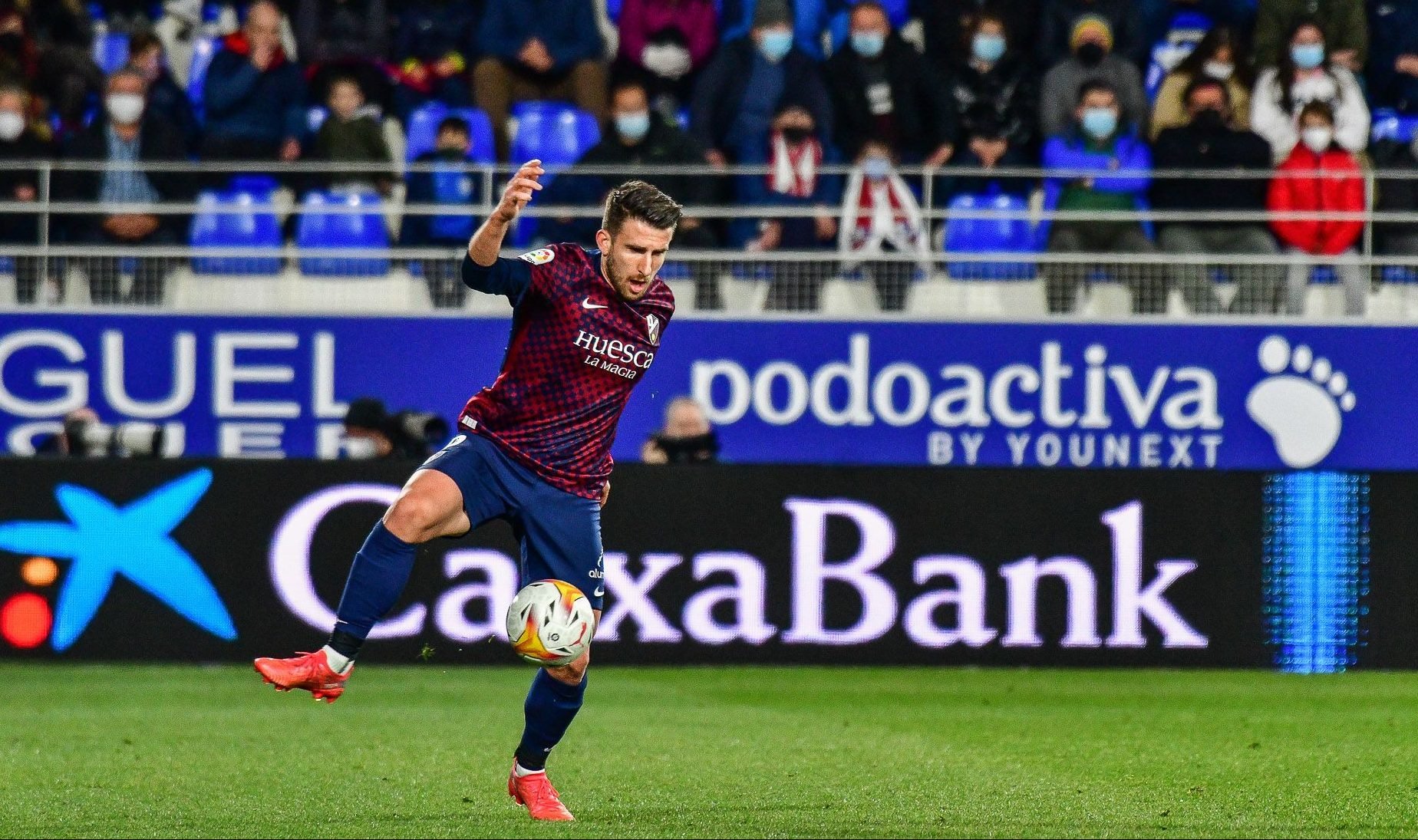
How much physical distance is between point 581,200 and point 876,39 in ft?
7.73

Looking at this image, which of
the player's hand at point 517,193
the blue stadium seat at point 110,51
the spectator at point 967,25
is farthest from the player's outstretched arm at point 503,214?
the blue stadium seat at point 110,51

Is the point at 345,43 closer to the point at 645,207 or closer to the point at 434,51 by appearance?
the point at 434,51

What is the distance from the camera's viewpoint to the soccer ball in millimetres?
6402

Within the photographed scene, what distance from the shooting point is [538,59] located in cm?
1454

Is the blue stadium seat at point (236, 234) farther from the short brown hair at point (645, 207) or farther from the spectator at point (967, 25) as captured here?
the short brown hair at point (645, 207)

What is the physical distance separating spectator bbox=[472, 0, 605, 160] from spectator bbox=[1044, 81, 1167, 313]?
3.13 meters

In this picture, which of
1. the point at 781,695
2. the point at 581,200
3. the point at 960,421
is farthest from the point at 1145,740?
the point at 581,200

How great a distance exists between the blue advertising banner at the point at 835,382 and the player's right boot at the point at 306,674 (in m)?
7.46

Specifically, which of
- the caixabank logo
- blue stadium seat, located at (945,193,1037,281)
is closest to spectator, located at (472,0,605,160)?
blue stadium seat, located at (945,193,1037,281)

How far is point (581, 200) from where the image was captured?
1380cm

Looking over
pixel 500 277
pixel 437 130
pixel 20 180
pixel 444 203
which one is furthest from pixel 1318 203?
pixel 500 277

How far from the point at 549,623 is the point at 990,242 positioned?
7843 millimetres

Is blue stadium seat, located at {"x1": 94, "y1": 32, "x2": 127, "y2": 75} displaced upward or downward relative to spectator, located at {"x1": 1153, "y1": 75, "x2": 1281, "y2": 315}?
upward

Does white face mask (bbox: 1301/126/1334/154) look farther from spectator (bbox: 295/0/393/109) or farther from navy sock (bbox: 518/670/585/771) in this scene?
navy sock (bbox: 518/670/585/771)
